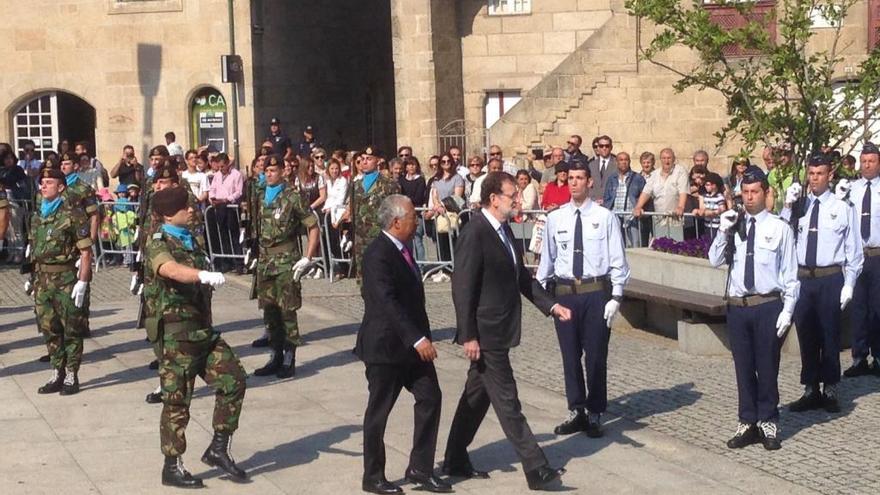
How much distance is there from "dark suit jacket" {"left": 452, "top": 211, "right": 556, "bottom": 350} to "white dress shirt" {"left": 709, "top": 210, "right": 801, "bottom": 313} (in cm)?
178

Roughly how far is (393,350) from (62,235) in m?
4.30

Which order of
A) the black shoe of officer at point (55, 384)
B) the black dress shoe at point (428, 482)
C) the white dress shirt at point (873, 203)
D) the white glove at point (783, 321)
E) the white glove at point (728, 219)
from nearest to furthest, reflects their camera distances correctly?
the black dress shoe at point (428, 482)
the white glove at point (783, 321)
the white glove at point (728, 219)
the white dress shirt at point (873, 203)
the black shoe of officer at point (55, 384)

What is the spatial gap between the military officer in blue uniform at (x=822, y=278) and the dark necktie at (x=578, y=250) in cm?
165

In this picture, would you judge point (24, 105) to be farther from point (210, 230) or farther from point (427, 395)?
point (427, 395)

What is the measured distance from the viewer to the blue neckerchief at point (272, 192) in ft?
43.3

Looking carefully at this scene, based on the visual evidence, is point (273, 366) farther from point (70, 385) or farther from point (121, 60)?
point (121, 60)

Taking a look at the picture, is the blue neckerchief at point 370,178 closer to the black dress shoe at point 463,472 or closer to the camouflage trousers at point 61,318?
the camouflage trousers at point 61,318

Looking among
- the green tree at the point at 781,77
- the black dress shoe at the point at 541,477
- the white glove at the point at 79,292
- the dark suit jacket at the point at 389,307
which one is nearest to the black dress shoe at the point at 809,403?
the green tree at the point at 781,77

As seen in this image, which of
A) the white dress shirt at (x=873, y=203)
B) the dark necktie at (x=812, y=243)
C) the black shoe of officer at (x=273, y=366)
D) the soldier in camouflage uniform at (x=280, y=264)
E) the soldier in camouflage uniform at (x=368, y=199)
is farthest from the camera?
the soldier in camouflage uniform at (x=368, y=199)

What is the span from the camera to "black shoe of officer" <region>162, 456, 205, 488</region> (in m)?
9.62

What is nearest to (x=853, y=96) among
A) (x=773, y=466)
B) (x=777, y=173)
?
(x=777, y=173)

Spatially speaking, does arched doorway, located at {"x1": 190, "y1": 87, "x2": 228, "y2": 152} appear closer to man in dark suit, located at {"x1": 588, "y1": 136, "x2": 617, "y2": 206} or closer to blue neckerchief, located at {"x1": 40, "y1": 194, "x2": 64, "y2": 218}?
man in dark suit, located at {"x1": 588, "y1": 136, "x2": 617, "y2": 206}

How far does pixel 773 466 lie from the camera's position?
9922 mm

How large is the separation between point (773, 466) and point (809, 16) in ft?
15.8
